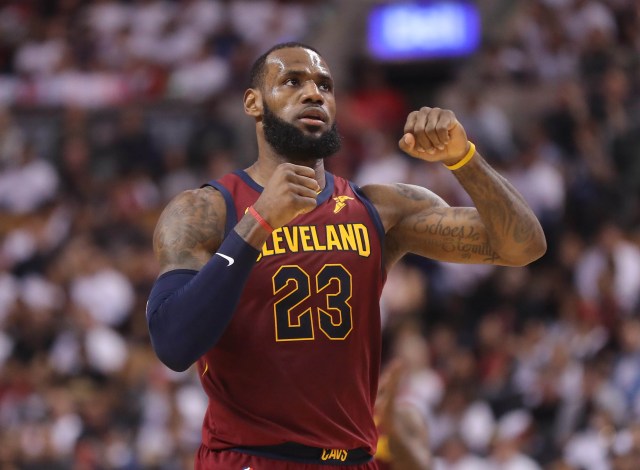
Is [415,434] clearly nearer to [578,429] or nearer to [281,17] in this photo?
[578,429]

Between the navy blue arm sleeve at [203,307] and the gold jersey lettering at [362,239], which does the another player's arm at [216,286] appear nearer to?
the navy blue arm sleeve at [203,307]

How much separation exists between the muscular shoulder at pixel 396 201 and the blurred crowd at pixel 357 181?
4605mm

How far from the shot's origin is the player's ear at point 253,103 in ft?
19.2

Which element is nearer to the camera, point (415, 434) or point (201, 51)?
point (415, 434)

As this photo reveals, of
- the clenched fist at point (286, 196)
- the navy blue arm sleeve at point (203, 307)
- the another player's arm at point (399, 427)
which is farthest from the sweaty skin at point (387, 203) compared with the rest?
the another player's arm at point (399, 427)

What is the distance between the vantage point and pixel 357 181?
619 inches

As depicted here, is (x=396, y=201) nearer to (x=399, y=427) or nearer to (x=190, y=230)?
(x=190, y=230)

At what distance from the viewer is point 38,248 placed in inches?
674

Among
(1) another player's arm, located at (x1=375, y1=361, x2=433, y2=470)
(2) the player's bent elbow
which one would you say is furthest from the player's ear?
(1) another player's arm, located at (x1=375, y1=361, x2=433, y2=470)

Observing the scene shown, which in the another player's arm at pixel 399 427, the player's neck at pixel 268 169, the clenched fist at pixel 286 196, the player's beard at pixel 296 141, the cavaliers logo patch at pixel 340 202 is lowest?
the another player's arm at pixel 399 427

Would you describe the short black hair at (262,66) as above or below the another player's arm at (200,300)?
above

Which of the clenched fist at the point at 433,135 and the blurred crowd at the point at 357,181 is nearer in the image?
the clenched fist at the point at 433,135

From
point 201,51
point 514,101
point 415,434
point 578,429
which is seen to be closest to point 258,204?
point 415,434

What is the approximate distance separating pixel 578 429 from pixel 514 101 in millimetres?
6349
